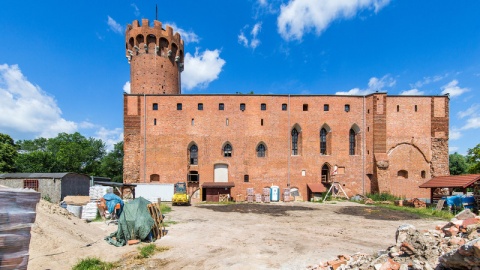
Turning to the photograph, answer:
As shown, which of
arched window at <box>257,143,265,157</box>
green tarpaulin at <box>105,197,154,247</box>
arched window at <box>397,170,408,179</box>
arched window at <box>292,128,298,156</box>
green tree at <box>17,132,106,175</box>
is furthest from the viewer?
green tree at <box>17,132,106,175</box>

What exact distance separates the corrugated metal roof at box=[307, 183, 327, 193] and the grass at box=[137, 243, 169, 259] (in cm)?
2304

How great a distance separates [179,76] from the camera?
38.5 meters

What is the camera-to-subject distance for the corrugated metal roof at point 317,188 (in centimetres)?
2970

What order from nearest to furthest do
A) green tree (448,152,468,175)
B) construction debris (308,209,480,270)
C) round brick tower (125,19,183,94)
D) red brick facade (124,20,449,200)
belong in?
construction debris (308,209,480,270), red brick facade (124,20,449,200), round brick tower (125,19,183,94), green tree (448,152,468,175)

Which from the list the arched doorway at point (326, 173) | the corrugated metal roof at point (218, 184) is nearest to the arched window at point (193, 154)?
the corrugated metal roof at point (218, 184)

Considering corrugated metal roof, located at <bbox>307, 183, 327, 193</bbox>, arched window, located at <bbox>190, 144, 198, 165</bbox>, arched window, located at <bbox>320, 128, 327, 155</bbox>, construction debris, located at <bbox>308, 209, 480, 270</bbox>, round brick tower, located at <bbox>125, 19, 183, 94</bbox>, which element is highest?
round brick tower, located at <bbox>125, 19, 183, 94</bbox>

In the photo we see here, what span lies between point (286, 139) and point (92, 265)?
86.1 feet

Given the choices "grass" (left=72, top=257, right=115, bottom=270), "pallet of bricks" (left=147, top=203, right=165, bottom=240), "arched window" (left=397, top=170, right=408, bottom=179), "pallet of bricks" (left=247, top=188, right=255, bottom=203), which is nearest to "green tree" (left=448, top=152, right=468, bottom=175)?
"arched window" (left=397, top=170, right=408, bottom=179)

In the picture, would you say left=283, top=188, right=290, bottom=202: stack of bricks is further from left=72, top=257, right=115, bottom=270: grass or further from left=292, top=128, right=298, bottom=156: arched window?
left=72, top=257, right=115, bottom=270: grass

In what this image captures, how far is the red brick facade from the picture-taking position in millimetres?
30656

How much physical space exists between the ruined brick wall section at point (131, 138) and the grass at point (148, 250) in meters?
22.2

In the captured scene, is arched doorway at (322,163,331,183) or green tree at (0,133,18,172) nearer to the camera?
arched doorway at (322,163,331,183)

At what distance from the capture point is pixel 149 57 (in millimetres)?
34469

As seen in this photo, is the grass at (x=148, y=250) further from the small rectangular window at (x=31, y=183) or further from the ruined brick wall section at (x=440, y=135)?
the ruined brick wall section at (x=440, y=135)
